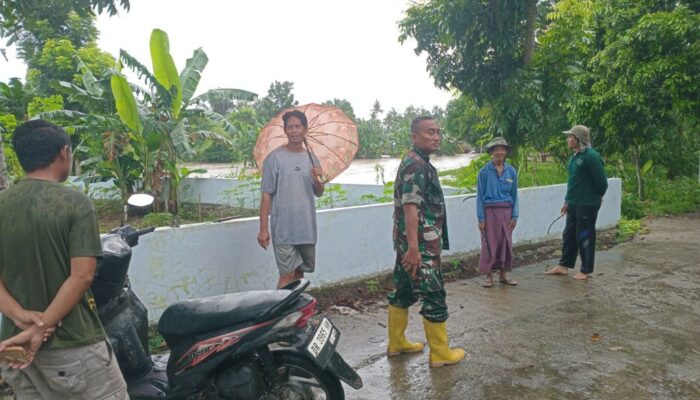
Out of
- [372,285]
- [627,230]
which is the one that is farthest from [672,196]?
[372,285]

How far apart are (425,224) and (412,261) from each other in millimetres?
275

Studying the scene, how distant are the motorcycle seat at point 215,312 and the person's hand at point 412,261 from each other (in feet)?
3.71

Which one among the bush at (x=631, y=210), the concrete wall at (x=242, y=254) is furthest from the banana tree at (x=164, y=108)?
the bush at (x=631, y=210)

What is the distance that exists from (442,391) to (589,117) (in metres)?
10.00

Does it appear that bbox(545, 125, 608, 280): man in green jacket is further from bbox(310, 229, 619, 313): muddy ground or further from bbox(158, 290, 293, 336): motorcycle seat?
bbox(158, 290, 293, 336): motorcycle seat

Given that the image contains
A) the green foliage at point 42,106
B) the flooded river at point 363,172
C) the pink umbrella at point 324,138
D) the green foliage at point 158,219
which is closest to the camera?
the pink umbrella at point 324,138

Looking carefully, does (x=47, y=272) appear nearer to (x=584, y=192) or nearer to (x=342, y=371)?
(x=342, y=371)

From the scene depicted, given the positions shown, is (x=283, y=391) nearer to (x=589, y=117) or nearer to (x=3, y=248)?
(x=3, y=248)

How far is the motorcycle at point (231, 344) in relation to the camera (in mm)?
2498

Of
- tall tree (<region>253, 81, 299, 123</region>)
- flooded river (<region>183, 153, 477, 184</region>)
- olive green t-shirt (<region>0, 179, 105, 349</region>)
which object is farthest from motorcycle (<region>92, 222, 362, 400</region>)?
tall tree (<region>253, 81, 299, 123</region>)

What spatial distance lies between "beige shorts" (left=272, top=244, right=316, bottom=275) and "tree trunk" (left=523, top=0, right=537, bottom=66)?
25.1 ft

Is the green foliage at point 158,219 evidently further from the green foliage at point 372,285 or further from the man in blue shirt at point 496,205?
Result: the man in blue shirt at point 496,205

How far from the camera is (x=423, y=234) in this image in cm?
362

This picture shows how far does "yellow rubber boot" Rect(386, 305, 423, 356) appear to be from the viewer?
3.84 metres
